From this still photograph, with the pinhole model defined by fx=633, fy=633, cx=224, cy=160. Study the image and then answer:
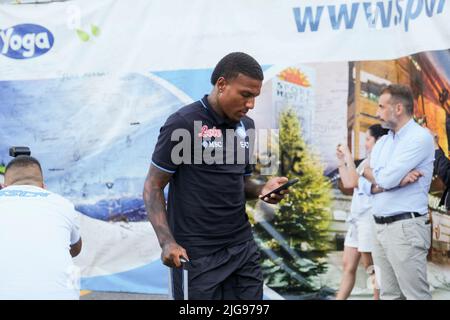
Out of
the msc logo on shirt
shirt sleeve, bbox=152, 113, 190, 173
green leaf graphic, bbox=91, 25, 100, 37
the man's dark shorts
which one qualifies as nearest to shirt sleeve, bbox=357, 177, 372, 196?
the man's dark shorts

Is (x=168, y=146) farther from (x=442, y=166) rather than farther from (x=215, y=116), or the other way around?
(x=442, y=166)

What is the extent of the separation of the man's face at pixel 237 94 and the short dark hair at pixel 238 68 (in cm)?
2

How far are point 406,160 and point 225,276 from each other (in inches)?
82.9

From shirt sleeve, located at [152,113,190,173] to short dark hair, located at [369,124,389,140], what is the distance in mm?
2205

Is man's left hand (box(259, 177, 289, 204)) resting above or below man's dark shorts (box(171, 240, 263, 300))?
above

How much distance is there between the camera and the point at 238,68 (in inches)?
134

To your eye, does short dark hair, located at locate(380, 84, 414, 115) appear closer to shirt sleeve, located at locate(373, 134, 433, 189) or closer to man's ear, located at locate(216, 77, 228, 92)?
shirt sleeve, located at locate(373, 134, 433, 189)

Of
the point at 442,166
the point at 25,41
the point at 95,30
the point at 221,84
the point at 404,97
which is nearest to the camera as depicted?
the point at 221,84

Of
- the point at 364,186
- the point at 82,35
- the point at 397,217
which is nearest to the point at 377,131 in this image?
the point at 364,186

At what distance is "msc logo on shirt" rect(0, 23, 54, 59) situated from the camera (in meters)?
5.91

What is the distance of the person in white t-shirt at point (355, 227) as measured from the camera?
511 centimetres

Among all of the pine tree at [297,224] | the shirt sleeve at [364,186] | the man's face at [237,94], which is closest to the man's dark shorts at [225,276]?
the man's face at [237,94]

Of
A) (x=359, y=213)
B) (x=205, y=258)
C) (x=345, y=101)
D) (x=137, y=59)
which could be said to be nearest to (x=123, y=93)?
(x=137, y=59)
